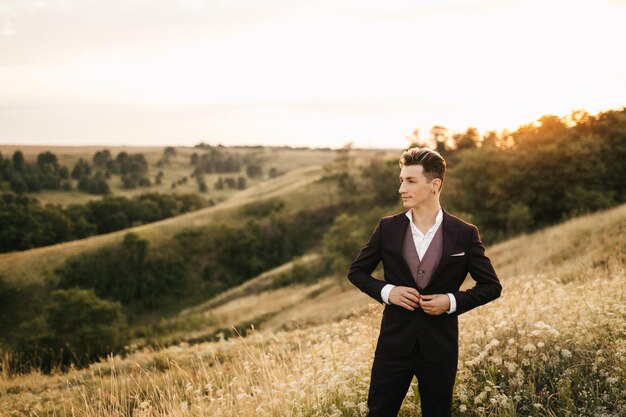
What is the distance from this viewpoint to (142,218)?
87.9 meters

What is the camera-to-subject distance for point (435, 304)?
11.8 feet

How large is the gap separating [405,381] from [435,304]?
76 cm

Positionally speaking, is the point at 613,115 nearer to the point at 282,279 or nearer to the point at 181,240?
the point at 282,279

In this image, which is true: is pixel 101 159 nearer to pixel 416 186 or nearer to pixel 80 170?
pixel 80 170

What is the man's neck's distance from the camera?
3934 mm

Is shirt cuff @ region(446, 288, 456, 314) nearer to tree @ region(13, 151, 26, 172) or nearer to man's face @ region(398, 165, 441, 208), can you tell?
man's face @ region(398, 165, 441, 208)

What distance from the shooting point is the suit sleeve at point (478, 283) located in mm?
3666

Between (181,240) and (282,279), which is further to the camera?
(181,240)

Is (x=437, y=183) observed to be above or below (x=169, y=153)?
below

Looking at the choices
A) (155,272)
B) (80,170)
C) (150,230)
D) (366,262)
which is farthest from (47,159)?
(366,262)

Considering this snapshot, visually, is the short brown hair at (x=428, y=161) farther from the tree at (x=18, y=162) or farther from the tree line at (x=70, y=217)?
the tree at (x=18, y=162)

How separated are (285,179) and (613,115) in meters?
68.0

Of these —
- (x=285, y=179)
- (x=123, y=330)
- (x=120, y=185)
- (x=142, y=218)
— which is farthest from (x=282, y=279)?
(x=120, y=185)

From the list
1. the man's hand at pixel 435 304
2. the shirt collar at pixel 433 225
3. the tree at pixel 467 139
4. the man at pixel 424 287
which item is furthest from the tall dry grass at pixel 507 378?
the tree at pixel 467 139
